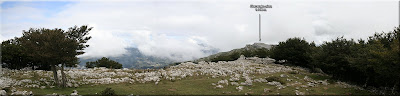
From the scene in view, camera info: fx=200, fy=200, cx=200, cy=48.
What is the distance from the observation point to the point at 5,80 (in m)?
33.0

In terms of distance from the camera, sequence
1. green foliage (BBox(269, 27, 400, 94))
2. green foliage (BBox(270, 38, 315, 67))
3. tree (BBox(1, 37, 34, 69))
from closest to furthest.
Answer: green foliage (BBox(269, 27, 400, 94))
tree (BBox(1, 37, 34, 69))
green foliage (BBox(270, 38, 315, 67))

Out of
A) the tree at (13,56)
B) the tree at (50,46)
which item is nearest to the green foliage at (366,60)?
the tree at (50,46)

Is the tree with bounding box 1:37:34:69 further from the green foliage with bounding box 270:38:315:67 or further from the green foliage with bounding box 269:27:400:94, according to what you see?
the green foliage with bounding box 270:38:315:67

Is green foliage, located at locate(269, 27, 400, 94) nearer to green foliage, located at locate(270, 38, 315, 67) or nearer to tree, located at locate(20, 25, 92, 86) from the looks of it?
green foliage, located at locate(270, 38, 315, 67)

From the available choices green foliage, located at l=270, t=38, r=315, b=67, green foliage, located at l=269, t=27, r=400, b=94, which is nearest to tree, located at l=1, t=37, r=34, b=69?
green foliage, located at l=269, t=27, r=400, b=94

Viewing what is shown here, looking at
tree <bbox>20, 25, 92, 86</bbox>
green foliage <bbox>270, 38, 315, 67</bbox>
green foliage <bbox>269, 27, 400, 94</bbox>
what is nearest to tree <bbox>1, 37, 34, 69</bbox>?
tree <bbox>20, 25, 92, 86</bbox>

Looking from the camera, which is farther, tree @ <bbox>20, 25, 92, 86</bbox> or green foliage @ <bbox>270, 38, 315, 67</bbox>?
green foliage @ <bbox>270, 38, 315, 67</bbox>

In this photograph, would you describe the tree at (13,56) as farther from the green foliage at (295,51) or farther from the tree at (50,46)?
the green foliage at (295,51)

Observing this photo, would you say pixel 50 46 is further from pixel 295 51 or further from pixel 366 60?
pixel 295 51

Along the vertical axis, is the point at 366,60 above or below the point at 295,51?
below

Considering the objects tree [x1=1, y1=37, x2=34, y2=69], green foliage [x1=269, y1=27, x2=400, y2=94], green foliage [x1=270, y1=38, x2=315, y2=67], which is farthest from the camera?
green foliage [x1=270, y1=38, x2=315, y2=67]

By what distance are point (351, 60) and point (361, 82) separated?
363 inches

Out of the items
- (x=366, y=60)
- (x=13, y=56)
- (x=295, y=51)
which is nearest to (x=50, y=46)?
(x=13, y=56)

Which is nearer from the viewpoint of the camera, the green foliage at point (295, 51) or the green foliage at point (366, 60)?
the green foliage at point (366, 60)
